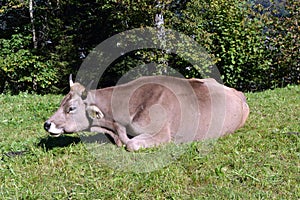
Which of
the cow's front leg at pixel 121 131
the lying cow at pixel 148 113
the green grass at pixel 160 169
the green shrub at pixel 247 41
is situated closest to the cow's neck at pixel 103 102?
the lying cow at pixel 148 113

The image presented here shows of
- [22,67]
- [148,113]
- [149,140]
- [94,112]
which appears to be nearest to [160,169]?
[149,140]

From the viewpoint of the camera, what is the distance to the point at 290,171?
16.5 ft

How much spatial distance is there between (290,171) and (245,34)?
12006 millimetres

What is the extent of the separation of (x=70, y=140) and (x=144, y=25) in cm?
980

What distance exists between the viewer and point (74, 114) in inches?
248

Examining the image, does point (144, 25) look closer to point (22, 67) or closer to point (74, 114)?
point (22, 67)

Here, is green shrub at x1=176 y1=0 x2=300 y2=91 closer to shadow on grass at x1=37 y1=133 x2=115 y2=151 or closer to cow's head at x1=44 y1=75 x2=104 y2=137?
shadow on grass at x1=37 y1=133 x2=115 y2=151

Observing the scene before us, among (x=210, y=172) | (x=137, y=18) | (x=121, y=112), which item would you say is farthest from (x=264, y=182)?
(x=137, y=18)

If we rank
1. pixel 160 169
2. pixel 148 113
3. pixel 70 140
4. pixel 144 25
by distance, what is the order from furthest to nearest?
1. pixel 144 25
2. pixel 70 140
3. pixel 148 113
4. pixel 160 169

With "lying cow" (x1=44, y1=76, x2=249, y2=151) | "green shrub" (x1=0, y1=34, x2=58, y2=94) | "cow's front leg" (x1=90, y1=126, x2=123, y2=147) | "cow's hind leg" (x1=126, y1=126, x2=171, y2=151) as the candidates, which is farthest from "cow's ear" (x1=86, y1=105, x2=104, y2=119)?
"green shrub" (x1=0, y1=34, x2=58, y2=94)

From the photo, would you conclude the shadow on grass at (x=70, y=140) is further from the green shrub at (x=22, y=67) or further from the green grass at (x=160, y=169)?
the green shrub at (x=22, y=67)

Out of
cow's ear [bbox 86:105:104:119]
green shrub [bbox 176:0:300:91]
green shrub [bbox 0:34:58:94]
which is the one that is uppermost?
cow's ear [bbox 86:105:104:119]

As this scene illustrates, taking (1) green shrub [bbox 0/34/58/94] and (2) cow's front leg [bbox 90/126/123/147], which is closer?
(2) cow's front leg [bbox 90/126/123/147]

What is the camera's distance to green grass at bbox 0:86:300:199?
4.50 m
